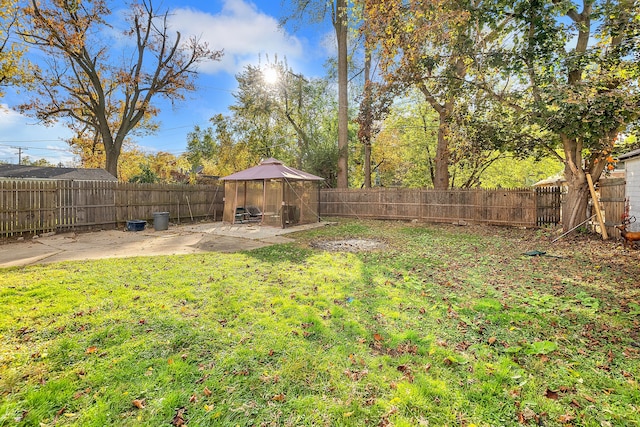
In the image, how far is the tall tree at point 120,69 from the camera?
Answer: 1374 centimetres

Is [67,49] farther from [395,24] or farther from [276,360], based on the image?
[276,360]

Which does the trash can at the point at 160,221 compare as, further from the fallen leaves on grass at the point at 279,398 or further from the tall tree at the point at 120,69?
the fallen leaves on grass at the point at 279,398

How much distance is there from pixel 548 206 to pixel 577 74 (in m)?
4.46

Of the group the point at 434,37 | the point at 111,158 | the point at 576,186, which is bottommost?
the point at 576,186

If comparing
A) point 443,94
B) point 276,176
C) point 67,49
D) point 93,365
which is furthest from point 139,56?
point 93,365

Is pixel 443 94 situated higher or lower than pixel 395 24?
lower

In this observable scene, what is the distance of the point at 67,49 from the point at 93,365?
52.8 feet

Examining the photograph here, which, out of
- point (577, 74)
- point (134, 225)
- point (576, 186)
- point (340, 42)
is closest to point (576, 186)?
point (576, 186)

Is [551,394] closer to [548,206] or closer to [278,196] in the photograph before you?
[278,196]

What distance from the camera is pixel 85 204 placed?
32.2 feet

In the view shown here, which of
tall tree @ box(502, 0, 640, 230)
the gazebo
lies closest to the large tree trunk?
tall tree @ box(502, 0, 640, 230)

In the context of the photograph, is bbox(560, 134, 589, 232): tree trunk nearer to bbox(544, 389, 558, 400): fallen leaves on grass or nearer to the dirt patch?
the dirt patch

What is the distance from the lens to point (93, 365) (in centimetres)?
235

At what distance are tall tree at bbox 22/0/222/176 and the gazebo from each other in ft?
25.0
